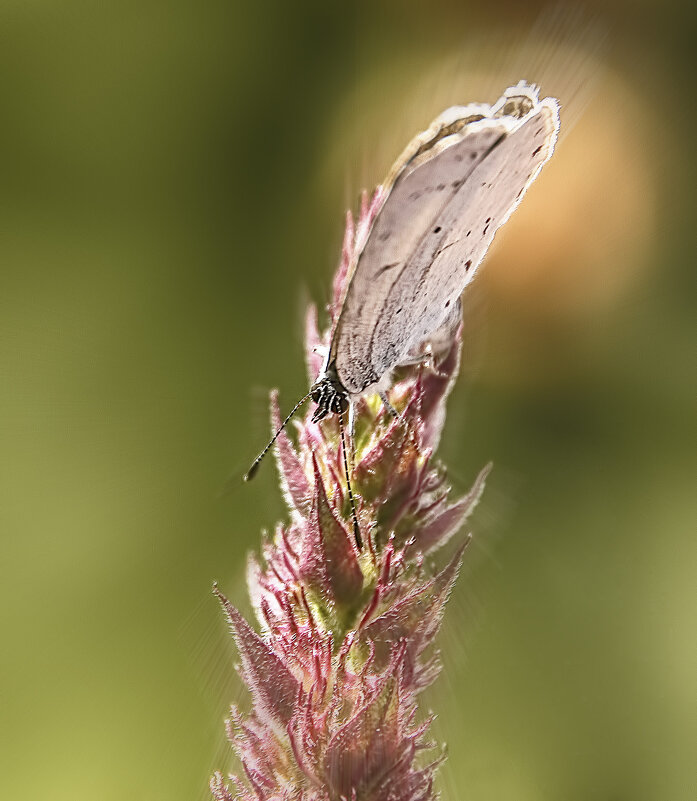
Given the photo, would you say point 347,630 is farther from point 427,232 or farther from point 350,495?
point 427,232

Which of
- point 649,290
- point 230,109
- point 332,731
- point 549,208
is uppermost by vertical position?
point 230,109

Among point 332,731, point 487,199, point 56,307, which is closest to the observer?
point 332,731

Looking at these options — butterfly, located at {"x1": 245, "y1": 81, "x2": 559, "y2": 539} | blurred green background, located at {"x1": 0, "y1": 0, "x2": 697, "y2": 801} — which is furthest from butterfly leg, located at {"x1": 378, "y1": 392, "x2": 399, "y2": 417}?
blurred green background, located at {"x1": 0, "y1": 0, "x2": 697, "y2": 801}

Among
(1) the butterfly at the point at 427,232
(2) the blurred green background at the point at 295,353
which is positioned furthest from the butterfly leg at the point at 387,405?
(2) the blurred green background at the point at 295,353

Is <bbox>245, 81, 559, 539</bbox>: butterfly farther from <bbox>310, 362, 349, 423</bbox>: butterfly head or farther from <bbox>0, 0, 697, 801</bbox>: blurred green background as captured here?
<bbox>0, 0, 697, 801</bbox>: blurred green background

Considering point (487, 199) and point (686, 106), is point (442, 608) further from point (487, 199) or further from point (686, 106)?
point (686, 106)

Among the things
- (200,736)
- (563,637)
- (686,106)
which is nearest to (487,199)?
(200,736)

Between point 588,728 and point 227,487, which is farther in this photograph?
point 588,728

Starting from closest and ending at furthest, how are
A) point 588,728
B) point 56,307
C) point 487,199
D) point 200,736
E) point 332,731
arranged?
1. point 332,731
2. point 487,199
3. point 200,736
4. point 588,728
5. point 56,307

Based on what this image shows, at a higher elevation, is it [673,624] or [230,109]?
[230,109]
